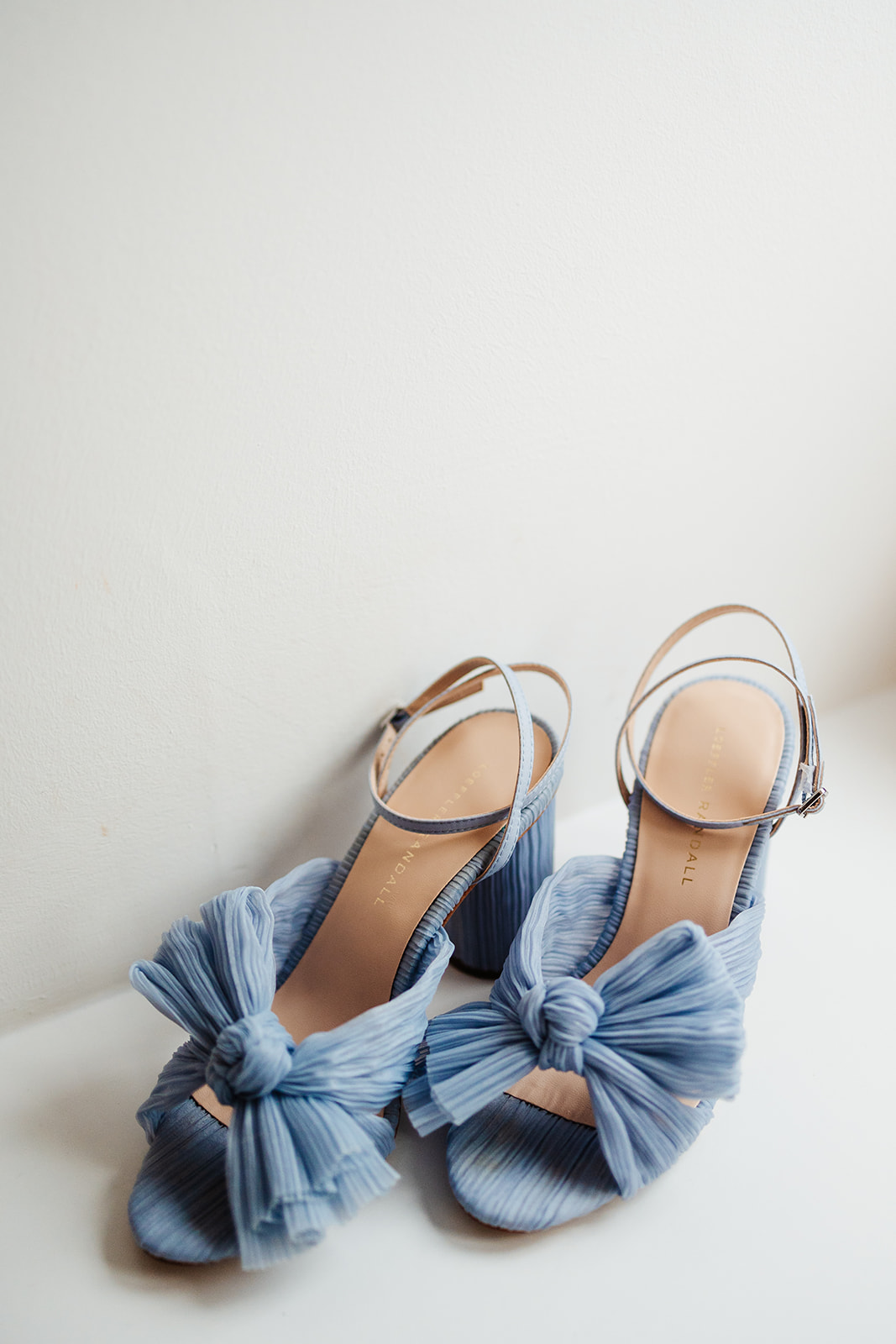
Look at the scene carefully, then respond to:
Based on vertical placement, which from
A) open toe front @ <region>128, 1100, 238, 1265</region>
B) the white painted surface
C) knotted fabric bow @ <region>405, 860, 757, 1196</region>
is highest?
knotted fabric bow @ <region>405, 860, 757, 1196</region>

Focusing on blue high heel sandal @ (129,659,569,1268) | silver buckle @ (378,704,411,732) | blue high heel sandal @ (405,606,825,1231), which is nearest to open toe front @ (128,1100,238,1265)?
blue high heel sandal @ (129,659,569,1268)

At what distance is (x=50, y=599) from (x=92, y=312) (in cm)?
24

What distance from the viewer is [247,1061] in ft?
2.29

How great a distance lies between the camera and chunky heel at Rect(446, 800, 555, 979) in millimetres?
966

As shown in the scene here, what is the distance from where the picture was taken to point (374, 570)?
3.13ft

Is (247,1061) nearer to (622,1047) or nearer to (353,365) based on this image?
(622,1047)

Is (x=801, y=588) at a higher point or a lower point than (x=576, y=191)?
lower

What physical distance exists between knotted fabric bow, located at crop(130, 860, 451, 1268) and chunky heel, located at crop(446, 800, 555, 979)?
14 cm

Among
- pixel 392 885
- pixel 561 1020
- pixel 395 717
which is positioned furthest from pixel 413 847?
pixel 561 1020

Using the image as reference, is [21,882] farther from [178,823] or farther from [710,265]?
[710,265]

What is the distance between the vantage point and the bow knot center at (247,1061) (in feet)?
2.29

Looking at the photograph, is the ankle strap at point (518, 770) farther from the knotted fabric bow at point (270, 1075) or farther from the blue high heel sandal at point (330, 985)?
the knotted fabric bow at point (270, 1075)

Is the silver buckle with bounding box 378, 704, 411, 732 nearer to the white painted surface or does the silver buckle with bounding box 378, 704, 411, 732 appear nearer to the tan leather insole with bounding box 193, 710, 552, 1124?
the tan leather insole with bounding box 193, 710, 552, 1124

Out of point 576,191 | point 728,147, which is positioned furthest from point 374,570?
point 728,147
